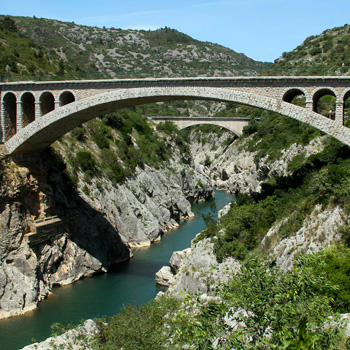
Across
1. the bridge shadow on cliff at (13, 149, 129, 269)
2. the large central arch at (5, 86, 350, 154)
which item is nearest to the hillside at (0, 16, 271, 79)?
the bridge shadow on cliff at (13, 149, 129, 269)

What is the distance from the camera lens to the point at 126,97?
23.2 meters

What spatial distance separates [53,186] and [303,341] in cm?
2350

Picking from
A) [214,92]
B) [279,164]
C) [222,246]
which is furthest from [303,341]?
[279,164]

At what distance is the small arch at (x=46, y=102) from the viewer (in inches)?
998

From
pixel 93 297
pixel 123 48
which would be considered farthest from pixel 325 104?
pixel 123 48

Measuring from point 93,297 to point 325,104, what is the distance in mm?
24026

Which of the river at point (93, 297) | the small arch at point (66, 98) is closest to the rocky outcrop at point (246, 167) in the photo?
the river at point (93, 297)

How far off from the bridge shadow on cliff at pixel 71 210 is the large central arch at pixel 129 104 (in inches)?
52.3

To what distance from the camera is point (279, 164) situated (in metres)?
39.3

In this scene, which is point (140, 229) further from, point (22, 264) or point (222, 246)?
point (222, 246)

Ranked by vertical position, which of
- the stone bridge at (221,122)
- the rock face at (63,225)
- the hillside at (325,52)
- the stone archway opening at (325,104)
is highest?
the hillside at (325,52)

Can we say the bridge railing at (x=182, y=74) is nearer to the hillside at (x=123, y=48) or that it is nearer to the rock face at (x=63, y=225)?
the rock face at (x=63, y=225)

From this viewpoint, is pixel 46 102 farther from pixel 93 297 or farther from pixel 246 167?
pixel 246 167

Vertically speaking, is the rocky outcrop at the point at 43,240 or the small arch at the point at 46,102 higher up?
the small arch at the point at 46,102
